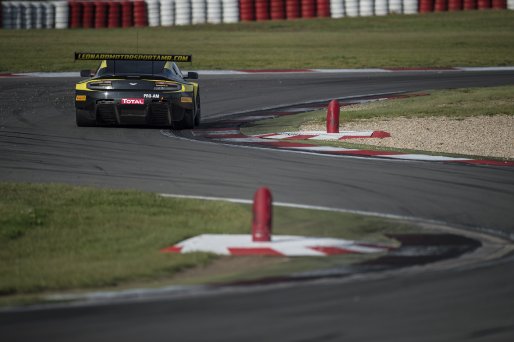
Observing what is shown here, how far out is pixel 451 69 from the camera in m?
31.8

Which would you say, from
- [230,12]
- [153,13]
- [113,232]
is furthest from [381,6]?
[113,232]

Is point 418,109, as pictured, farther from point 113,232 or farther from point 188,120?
point 113,232

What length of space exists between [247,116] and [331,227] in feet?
37.4

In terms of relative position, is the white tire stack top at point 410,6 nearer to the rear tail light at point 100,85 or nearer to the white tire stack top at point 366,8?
the white tire stack top at point 366,8

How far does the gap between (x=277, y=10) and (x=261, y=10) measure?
2.05 ft

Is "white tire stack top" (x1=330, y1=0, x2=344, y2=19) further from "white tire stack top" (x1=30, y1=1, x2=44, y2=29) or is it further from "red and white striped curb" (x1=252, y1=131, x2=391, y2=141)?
"red and white striped curb" (x1=252, y1=131, x2=391, y2=141)

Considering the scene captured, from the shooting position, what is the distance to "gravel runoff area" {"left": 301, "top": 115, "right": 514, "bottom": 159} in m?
17.6

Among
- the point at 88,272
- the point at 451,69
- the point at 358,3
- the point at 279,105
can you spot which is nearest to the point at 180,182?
the point at 88,272

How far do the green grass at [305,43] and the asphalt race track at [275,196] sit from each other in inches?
237

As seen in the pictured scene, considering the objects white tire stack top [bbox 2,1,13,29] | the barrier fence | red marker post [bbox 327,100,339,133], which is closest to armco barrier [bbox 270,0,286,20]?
the barrier fence

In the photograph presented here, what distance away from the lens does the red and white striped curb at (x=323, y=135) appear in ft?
61.4

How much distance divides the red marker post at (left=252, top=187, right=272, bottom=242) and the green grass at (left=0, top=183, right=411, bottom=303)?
0.62 meters

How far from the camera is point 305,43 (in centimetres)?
4009

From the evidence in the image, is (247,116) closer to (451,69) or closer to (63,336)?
(451,69)
